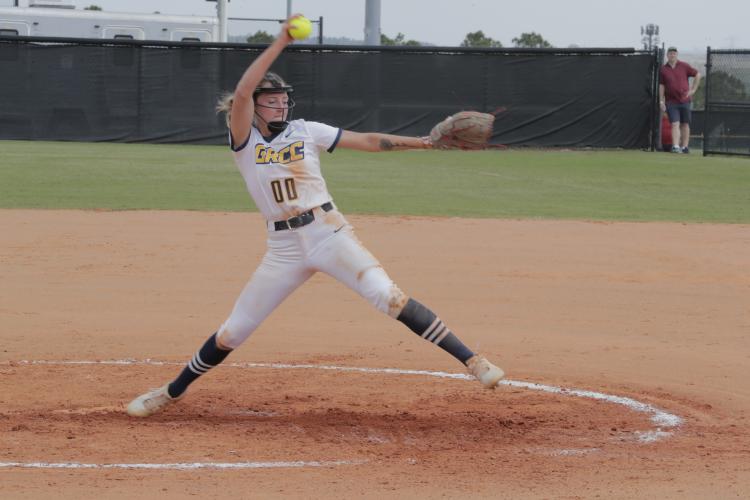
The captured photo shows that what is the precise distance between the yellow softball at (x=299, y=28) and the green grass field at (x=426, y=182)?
997cm

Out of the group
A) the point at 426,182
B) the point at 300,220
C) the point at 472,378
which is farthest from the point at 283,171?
the point at 426,182

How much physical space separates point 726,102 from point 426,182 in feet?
30.3

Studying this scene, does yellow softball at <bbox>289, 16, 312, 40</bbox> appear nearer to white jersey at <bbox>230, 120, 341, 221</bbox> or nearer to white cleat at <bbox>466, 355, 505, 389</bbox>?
white jersey at <bbox>230, 120, 341, 221</bbox>

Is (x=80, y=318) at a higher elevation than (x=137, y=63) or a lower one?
lower

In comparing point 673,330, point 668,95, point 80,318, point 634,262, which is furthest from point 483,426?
point 668,95

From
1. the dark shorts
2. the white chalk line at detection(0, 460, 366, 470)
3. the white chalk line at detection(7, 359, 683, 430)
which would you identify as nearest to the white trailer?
the dark shorts

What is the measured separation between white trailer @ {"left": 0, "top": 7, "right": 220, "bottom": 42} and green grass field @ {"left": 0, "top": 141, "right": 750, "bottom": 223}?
4.30 meters

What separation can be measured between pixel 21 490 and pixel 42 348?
3.48 meters

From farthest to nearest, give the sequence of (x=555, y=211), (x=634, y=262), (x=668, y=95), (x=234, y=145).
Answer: (x=668, y=95) → (x=555, y=211) → (x=634, y=262) → (x=234, y=145)

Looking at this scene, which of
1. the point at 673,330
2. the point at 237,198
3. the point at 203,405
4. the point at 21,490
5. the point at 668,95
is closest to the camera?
the point at 21,490

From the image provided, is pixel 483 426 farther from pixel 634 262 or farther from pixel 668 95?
pixel 668 95

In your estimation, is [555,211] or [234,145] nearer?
→ [234,145]

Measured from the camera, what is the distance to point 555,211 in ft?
54.0

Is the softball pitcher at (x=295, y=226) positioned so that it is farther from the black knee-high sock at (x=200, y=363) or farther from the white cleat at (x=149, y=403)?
the white cleat at (x=149, y=403)
